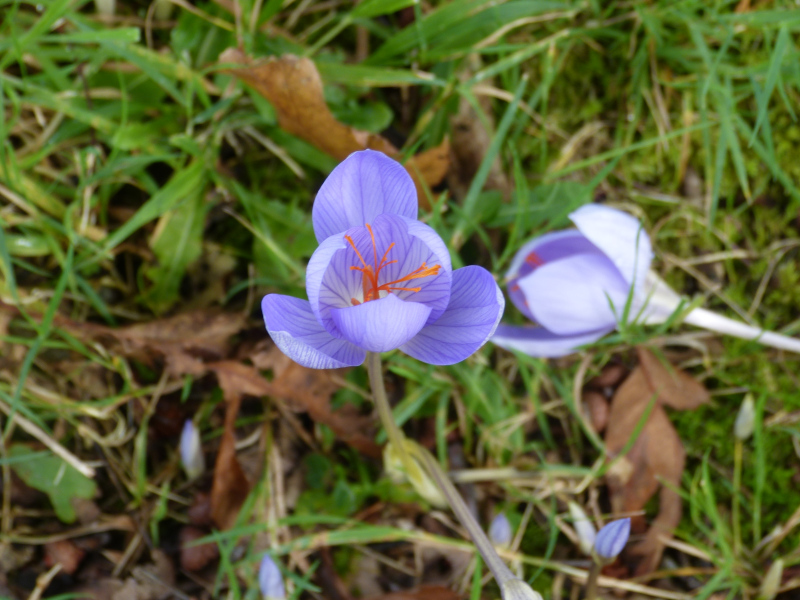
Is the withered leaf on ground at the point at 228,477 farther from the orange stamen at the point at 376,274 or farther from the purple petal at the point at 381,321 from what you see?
the purple petal at the point at 381,321

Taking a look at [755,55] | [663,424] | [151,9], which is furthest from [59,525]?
[755,55]

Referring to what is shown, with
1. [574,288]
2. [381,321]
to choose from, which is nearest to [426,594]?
[574,288]

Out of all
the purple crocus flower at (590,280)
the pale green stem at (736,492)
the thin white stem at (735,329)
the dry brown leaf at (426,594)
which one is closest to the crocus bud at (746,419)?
the pale green stem at (736,492)

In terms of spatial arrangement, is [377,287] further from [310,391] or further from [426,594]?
[426,594]

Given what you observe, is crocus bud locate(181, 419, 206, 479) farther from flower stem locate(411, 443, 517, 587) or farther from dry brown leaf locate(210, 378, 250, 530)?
flower stem locate(411, 443, 517, 587)

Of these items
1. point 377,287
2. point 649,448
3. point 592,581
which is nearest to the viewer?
point 377,287

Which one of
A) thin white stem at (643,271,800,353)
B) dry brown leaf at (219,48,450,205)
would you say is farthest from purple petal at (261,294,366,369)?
thin white stem at (643,271,800,353)
